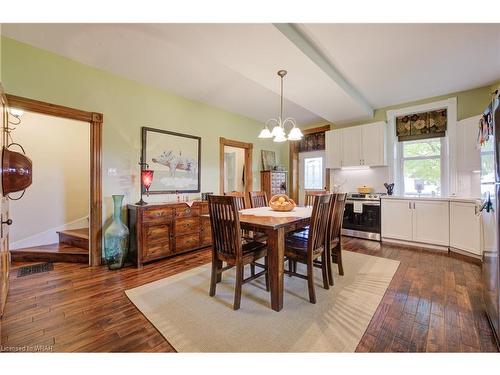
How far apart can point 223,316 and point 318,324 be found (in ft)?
2.47

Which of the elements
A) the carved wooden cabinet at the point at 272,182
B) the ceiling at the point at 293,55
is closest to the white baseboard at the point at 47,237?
the ceiling at the point at 293,55

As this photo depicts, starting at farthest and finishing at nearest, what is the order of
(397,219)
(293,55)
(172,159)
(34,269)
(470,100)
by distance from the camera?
(397,219) → (172,159) → (470,100) → (34,269) → (293,55)

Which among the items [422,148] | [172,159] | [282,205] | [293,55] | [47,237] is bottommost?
[47,237]

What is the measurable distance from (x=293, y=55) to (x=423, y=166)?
136 inches

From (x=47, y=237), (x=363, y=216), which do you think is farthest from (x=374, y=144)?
(x=47, y=237)

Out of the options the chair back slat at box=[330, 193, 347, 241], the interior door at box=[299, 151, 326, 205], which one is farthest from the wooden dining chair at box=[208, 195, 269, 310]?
the interior door at box=[299, 151, 326, 205]

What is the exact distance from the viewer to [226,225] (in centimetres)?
195

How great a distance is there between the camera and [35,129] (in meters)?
3.52

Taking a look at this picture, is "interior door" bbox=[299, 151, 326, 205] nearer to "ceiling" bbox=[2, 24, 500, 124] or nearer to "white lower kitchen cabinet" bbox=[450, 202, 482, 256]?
Result: "ceiling" bbox=[2, 24, 500, 124]

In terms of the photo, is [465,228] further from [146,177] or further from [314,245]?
[146,177]
